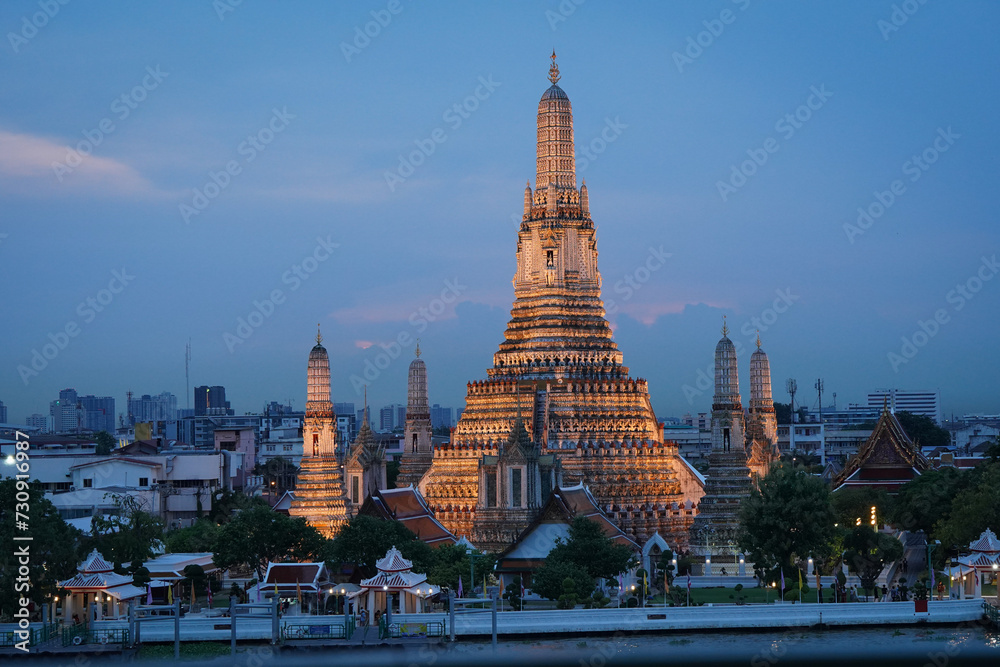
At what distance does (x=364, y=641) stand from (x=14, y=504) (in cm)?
1579

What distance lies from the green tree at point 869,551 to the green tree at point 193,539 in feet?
106

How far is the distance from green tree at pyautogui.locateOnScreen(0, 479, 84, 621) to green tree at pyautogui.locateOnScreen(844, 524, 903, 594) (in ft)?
104

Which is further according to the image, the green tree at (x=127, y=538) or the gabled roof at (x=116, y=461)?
the gabled roof at (x=116, y=461)

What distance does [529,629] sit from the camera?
199 ft

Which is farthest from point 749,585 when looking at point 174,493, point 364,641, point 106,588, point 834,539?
point 174,493

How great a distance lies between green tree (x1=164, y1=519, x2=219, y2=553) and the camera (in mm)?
86125

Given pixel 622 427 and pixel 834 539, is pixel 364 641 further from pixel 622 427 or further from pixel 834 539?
pixel 622 427

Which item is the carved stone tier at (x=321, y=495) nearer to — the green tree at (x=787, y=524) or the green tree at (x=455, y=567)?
the green tree at (x=455, y=567)

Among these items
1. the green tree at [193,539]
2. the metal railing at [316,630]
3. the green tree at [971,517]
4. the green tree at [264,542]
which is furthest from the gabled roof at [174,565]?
the green tree at [971,517]

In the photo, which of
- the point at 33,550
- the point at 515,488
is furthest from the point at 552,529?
the point at 33,550

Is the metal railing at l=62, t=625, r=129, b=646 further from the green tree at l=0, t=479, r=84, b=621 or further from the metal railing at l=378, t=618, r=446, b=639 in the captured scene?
the metal railing at l=378, t=618, r=446, b=639

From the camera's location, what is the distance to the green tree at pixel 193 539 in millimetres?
86125

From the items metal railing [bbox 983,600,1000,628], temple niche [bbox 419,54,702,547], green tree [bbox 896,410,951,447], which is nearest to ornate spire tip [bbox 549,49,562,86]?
temple niche [bbox 419,54,702,547]

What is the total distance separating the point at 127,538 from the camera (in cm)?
7275
